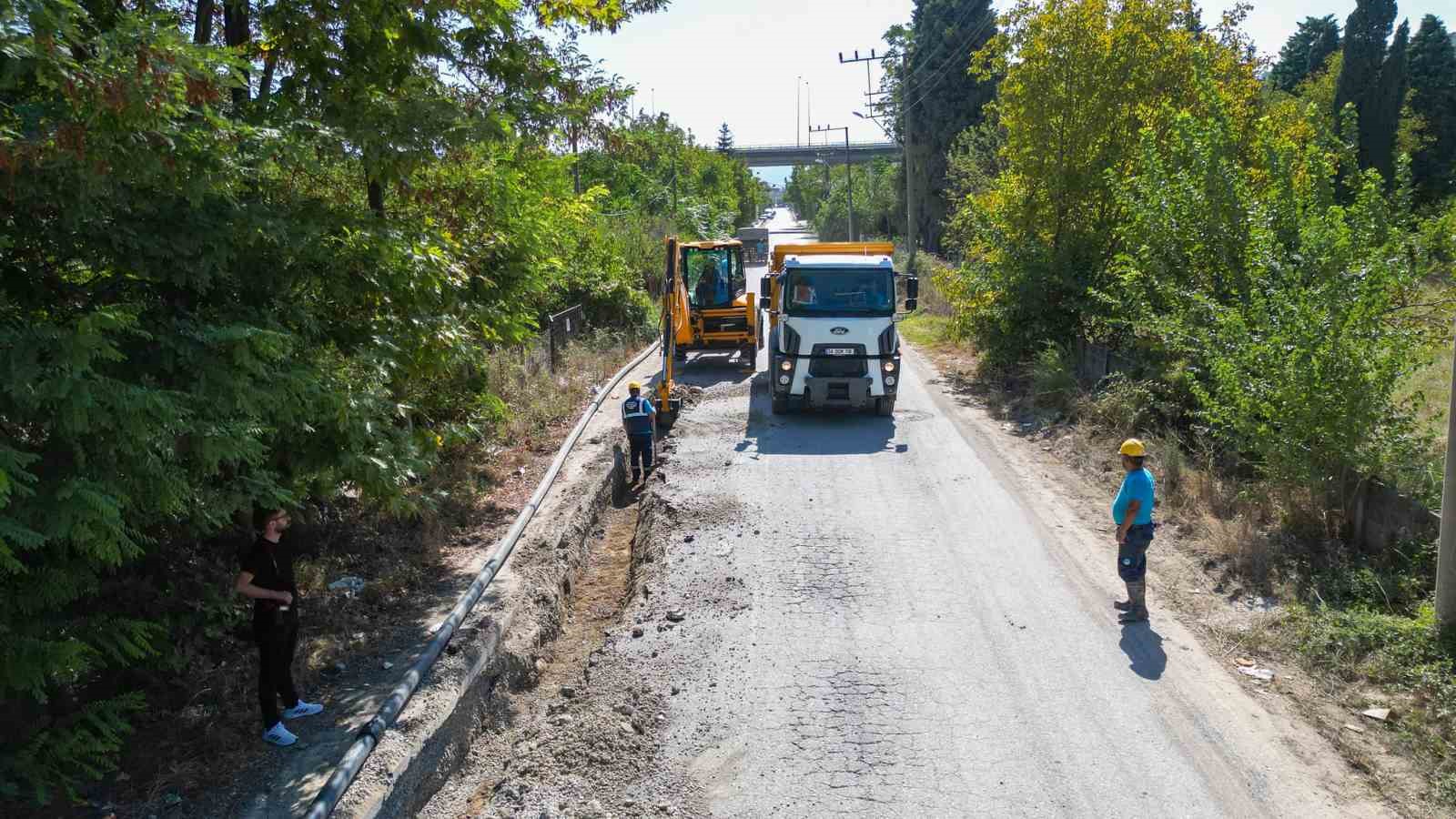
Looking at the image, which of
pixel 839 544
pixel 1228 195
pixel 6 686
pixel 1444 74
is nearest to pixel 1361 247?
pixel 1228 195

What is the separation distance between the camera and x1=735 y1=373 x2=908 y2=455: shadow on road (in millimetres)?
13805

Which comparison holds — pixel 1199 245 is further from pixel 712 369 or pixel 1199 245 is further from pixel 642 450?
pixel 712 369

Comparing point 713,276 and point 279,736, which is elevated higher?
point 713,276

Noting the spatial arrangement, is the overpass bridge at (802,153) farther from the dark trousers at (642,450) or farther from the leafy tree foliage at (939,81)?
the dark trousers at (642,450)

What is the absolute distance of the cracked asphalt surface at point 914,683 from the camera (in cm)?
559

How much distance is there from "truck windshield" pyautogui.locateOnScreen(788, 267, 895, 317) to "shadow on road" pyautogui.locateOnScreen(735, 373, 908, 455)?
5.74 feet

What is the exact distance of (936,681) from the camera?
6.86 metres

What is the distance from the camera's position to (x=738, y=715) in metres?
6.49

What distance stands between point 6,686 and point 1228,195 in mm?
12840

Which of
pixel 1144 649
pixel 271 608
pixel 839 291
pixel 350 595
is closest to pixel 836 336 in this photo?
pixel 839 291

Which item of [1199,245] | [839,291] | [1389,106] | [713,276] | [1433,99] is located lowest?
[839,291]

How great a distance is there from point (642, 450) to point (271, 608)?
23.7 feet

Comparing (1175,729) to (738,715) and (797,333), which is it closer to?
(738,715)

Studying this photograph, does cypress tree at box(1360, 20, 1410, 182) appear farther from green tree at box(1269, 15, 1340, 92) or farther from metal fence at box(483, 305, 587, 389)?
metal fence at box(483, 305, 587, 389)
